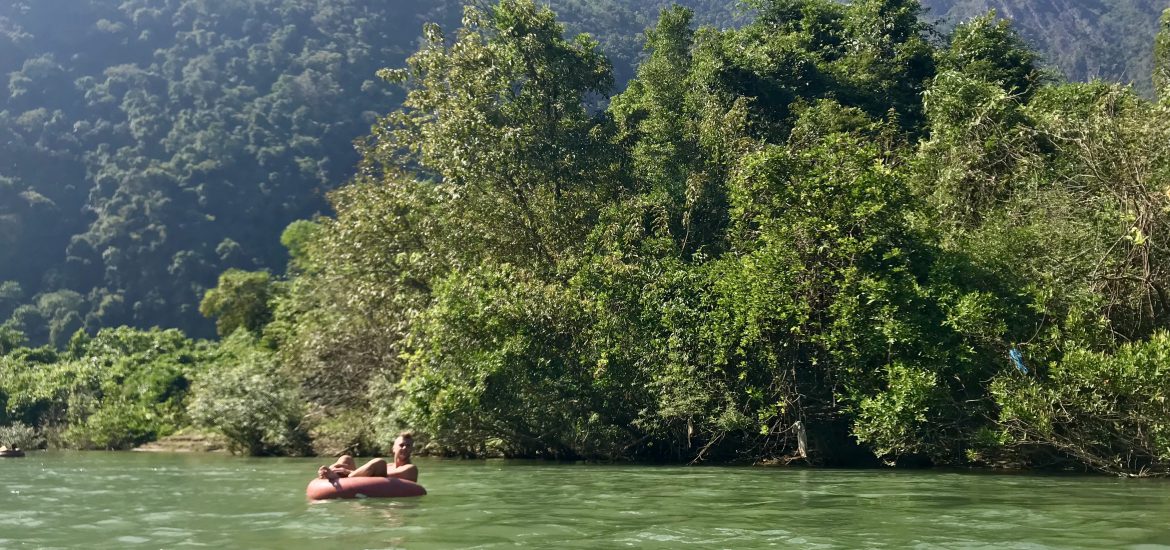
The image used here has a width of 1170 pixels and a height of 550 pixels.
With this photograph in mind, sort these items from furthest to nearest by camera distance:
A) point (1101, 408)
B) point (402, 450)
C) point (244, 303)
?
1. point (244, 303)
2. point (1101, 408)
3. point (402, 450)

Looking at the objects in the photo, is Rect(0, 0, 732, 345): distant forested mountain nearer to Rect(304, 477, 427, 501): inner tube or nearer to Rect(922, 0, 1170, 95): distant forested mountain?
Rect(922, 0, 1170, 95): distant forested mountain

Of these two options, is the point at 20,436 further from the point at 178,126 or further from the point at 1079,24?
the point at 1079,24

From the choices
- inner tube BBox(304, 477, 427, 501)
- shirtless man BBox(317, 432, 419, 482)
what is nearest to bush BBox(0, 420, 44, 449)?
shirtless man BBox(317, 432, 419, 482)

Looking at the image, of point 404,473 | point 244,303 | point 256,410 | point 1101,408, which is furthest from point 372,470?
point 244,303

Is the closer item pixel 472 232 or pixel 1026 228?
pixel 1026 228

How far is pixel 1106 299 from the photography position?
22406 mm

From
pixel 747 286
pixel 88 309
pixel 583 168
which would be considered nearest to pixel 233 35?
pixel 88 309

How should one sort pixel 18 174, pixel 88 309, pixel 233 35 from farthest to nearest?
pixel 233 35, pixel 18 174, pixel 88 309

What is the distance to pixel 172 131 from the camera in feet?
374

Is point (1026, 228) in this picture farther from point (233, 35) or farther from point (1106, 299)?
point (233, 35)

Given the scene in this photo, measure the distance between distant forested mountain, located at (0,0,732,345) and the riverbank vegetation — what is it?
56.2 metres

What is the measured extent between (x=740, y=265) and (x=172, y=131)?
99.8 meters

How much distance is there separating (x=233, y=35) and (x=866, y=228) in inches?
4919

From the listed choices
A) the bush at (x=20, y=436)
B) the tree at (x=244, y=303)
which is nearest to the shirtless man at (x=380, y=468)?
the bush at (x=20, y=436)
